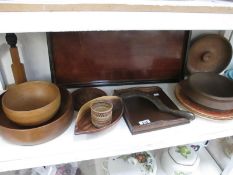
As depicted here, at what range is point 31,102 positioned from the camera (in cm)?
63

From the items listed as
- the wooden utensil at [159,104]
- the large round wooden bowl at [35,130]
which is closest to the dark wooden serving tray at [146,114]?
the wooden utensil at [159,104]

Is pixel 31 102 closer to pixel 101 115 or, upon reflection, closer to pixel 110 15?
pixel 101 115

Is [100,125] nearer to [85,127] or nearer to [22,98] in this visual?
[85,127]

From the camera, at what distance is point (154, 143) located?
629mm

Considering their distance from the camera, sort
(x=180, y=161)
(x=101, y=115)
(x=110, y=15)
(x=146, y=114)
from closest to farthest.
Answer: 1. (x=110, y=15)
2. (x=101, y=115)
3. (x=146, y=114)
4. (x=180, y=161)

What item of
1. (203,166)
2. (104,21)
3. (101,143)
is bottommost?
(203,166)

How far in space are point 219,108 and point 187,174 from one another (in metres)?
0.35

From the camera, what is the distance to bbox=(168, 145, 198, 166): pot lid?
0.86m

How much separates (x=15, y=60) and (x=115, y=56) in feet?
1.13

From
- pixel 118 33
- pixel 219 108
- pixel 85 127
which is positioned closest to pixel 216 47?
pixel 219 108

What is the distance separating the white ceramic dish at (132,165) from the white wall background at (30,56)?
1.47 feet

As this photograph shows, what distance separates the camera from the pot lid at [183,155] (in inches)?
33.8

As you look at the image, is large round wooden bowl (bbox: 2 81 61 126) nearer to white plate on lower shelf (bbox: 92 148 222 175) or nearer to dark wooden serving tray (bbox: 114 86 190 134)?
dark wooden serving tray (bbox: 114 86 190 134)

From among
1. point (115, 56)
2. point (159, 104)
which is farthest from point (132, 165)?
point (115, 56)
